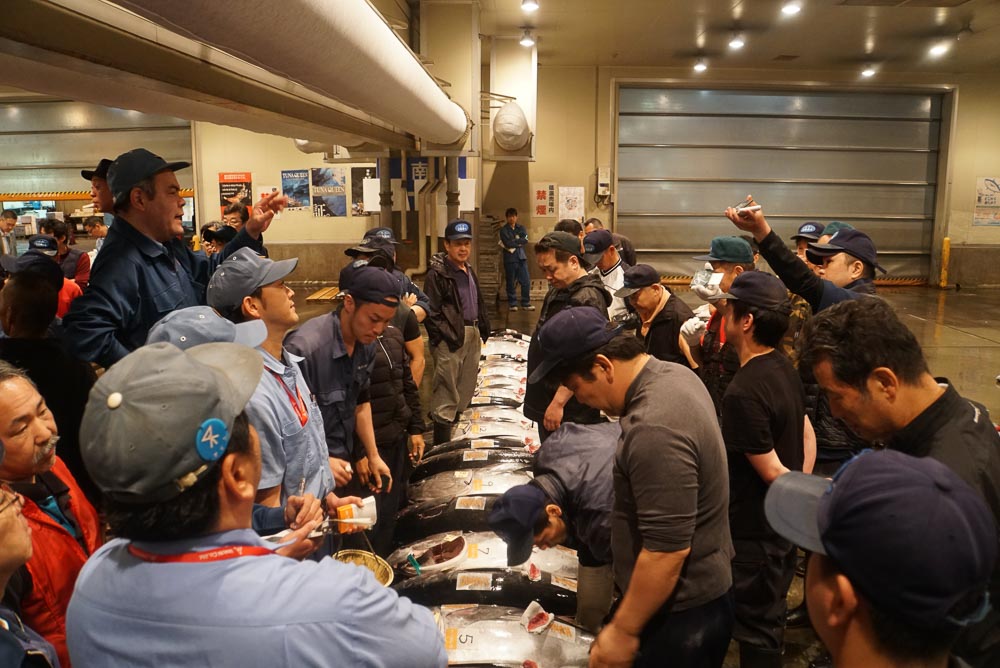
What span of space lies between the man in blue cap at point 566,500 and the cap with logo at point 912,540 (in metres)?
1.06

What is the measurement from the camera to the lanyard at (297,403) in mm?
2320

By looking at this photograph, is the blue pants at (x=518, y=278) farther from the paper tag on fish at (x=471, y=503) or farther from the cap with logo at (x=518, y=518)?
the cap with logo at (x=518, y=518)

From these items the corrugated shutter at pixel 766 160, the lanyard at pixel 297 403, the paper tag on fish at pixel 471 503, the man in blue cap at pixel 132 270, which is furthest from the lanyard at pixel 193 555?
the corrugated shutter at pixel 766 160

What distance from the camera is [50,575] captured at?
171cm

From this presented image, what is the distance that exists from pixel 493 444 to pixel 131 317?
2254 mm

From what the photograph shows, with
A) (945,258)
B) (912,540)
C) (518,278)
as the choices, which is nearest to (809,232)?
(912,540)

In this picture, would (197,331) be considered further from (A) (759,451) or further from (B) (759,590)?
(B) (759,590)

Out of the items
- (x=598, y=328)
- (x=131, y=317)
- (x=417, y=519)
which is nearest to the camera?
(x=598, y=328)

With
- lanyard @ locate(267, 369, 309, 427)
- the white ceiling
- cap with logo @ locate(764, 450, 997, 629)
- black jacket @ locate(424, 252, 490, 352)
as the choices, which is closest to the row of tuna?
lanyard @ locate(267, 369, 309, 427)

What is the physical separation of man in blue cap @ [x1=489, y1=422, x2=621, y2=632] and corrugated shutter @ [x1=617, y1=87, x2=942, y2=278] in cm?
1316

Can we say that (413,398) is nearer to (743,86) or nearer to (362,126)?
(362,126)

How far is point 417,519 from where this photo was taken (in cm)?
348

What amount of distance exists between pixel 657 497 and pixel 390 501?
2.23 m

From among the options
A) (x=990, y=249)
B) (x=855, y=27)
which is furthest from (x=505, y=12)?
(x=990, y=249)
